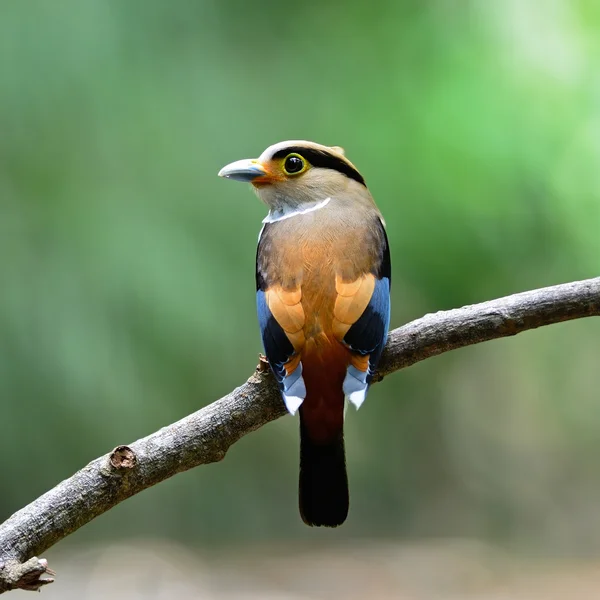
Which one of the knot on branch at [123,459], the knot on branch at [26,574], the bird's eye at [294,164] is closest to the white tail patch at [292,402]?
the knot on branch at [123,459]

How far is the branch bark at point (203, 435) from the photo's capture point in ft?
4.83

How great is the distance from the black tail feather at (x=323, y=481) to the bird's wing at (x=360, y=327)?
19cm

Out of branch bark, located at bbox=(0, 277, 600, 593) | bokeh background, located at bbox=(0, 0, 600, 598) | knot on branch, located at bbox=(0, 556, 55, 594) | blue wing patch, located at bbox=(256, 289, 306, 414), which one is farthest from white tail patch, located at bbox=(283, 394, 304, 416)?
bokeh background, located at bbox=(0, 0, 600, 598)

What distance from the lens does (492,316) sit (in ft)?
5.39

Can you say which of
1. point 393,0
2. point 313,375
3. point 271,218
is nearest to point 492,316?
point 313,375

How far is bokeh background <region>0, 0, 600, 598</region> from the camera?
337 centimetres

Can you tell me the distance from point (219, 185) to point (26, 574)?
7.67ft

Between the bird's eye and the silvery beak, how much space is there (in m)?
0.06

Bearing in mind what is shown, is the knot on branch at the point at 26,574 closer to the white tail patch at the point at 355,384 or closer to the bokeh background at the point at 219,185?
the white tail patch at the point at 355,384

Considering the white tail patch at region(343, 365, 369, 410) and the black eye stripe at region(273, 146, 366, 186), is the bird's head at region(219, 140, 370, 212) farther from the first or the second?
the white tail patch at region(343, 365, 369, 410)

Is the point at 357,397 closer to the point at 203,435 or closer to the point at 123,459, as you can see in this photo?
the point at 203,435

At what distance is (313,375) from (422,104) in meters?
2.08

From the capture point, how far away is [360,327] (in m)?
1.59

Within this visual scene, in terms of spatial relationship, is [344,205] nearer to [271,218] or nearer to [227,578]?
[271,218]
